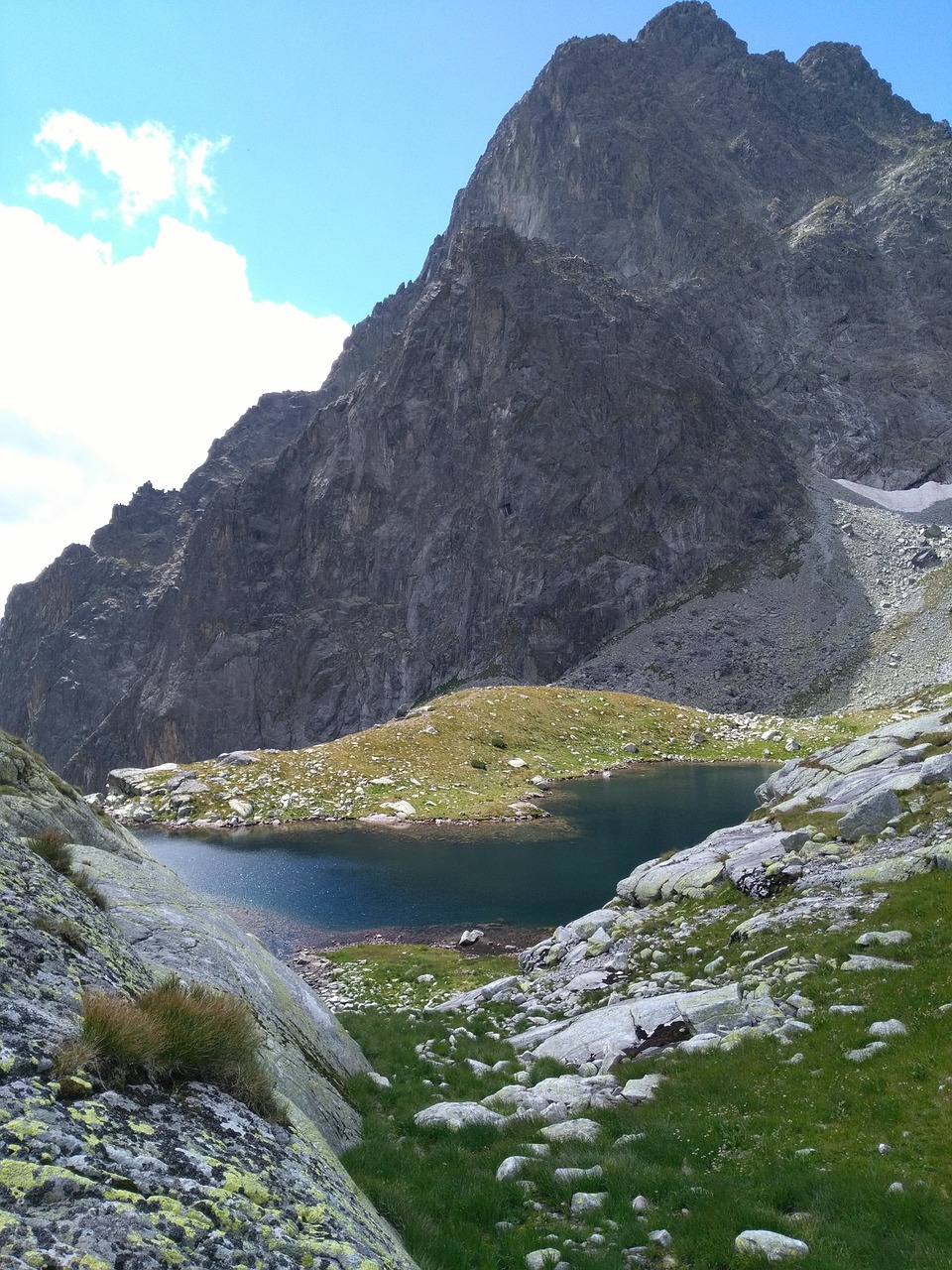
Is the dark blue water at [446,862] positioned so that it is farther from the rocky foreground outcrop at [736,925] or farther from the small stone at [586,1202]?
the small stone at [586,1202]

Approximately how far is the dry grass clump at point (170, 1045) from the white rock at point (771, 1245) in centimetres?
508

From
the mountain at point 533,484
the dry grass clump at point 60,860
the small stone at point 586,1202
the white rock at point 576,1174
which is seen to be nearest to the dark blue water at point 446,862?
the white rock at point 576,1174

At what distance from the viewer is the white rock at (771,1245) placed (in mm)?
7328

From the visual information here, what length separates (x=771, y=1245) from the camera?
293 inches

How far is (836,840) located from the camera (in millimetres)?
21234

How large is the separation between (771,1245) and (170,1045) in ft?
20.9

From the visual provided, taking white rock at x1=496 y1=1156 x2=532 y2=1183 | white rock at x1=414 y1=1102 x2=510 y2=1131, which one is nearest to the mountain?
white rock at x1=414 y1=1102 x2=510 y2=1131

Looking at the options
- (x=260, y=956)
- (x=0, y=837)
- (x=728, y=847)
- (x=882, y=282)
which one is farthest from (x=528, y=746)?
(x=882, y=282)

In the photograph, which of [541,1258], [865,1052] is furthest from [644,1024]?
[541,1258]

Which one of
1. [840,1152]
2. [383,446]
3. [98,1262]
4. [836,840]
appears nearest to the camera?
[98,1262]

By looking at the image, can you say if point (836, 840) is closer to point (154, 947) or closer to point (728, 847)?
point (728, 847)

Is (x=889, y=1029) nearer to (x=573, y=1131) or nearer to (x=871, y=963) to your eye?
(x=871, y=963)

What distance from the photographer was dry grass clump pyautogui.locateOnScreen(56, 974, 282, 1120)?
187 inches

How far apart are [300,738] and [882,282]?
18768 centimetres
